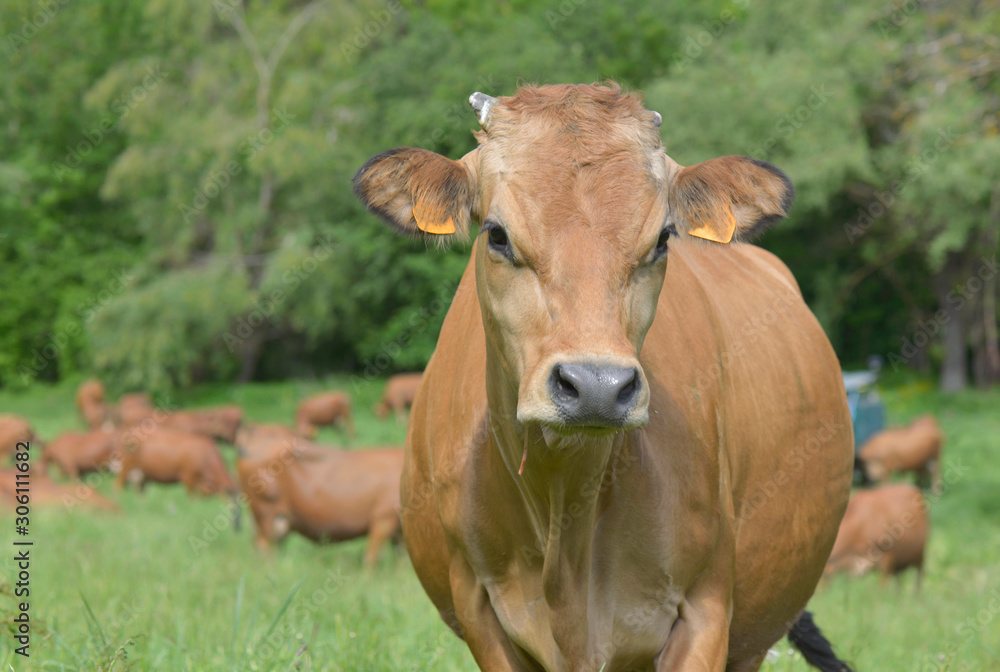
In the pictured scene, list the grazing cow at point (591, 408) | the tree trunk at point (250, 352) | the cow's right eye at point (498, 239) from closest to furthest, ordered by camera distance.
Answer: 1. the grazing cow at point (591, 408)
2. the cow's right eye at point (498, 239)
3. the tree trunk at point (250, 352)

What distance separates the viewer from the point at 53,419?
26.9 meters

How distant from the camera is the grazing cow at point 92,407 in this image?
23.8 metres

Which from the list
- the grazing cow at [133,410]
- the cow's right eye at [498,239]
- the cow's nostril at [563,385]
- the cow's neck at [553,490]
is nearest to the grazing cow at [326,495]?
the cow's neck at [553,490]

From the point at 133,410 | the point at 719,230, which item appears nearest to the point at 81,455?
the point at 133,410

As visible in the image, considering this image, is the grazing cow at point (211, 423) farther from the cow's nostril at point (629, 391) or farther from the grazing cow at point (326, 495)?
the cow's nostril at point (629, 391)

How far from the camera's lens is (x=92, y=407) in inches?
959

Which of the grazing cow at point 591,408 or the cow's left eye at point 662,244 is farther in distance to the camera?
the cow's left eye at point 662,244

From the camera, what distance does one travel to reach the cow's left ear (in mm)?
2693

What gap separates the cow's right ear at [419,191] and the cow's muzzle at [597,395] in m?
0.70

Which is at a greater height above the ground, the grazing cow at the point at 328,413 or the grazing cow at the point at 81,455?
the grazing cow at the point at 81,455

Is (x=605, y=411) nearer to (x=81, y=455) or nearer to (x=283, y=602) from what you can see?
(x=283, y=602)

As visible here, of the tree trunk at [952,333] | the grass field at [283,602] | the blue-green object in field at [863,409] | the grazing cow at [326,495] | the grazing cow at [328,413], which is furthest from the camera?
the tree trunk at [952,333]

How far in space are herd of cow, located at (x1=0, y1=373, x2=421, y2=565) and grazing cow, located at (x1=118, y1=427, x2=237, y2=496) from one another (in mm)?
15

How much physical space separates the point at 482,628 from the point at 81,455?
→ 594 inches
